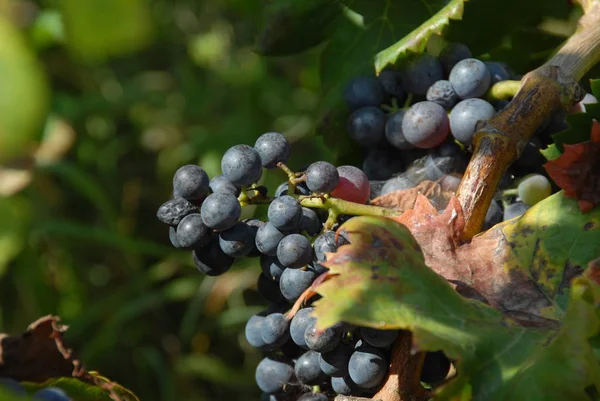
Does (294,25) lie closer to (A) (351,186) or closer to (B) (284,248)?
(A) (351,186)

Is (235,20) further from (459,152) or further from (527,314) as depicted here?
(527,314)

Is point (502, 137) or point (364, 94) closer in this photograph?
point (502, 137)

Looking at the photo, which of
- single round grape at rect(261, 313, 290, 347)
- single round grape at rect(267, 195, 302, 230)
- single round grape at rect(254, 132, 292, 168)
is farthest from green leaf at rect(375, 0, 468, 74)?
single round grape at rect(261, 313, 290, 347)

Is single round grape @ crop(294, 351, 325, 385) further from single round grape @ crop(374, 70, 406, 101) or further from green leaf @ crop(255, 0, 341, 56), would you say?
green leaf @ crop(255, 0, 341, 56)

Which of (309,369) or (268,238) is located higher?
(268,238)

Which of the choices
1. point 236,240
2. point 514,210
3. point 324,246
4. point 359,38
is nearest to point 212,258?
point 236,240

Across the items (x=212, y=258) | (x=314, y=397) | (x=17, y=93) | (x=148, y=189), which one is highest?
(x=17, y=93)
